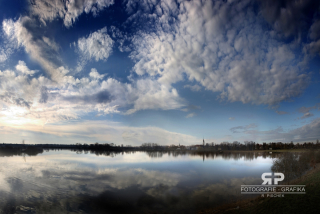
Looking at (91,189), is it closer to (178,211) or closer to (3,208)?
(3,208)

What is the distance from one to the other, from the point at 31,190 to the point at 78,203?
35.1 ft

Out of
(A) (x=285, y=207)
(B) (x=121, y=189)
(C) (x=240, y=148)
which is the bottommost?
(C) (x=240, y=148)

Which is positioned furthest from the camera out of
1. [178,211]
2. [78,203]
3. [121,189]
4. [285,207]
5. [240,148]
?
[240,148]

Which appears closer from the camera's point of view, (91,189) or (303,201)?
(303,201)

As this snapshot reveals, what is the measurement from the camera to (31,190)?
23.5 meters

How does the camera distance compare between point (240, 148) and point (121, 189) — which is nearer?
point (121, 189)

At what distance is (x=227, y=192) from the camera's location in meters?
23.7

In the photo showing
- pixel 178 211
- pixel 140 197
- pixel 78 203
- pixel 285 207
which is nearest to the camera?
pixel 285 207

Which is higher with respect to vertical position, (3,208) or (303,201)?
(303,201)

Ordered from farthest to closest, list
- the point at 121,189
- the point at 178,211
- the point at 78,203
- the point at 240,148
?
the point at 240,148, the point at 121,189, the point at 78,203, the point at 178,211

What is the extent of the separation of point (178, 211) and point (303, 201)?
490 inches

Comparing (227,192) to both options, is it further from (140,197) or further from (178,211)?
(140,197)

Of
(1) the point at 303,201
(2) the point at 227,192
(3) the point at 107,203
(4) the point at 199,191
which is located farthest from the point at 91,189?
(1) the point at 303,201

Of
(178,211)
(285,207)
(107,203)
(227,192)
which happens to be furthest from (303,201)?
(107,203)
